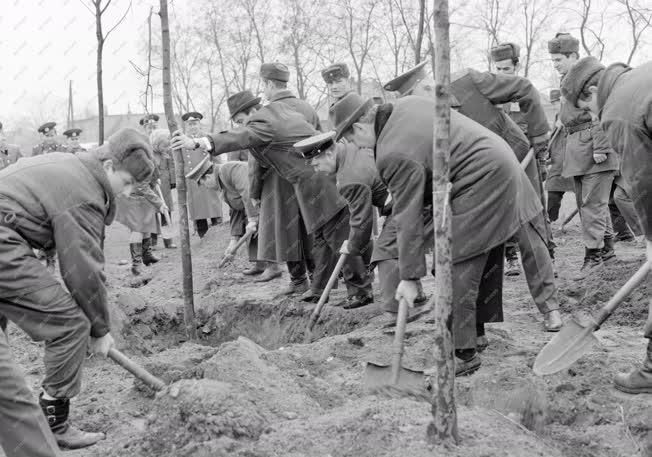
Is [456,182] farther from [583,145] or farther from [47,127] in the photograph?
[47,127]

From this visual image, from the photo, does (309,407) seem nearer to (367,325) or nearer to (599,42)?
(367,325)

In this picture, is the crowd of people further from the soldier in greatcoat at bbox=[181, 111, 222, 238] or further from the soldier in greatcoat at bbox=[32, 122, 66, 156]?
the soldier in greatcoat at bbox=[32, 122, 66, 156]

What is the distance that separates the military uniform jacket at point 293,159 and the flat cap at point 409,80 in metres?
1.52

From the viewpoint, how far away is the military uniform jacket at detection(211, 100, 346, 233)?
6582mm

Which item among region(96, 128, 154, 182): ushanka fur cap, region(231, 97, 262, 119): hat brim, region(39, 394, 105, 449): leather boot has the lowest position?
region(39, 394, 105, 449): leather boot

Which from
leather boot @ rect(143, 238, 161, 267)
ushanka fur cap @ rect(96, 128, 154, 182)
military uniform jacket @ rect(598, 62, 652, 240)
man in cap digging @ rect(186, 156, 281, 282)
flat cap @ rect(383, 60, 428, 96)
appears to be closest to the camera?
military uniform jacket @ rect(598, 62, 652, 240)

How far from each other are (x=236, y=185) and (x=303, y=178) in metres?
2.20

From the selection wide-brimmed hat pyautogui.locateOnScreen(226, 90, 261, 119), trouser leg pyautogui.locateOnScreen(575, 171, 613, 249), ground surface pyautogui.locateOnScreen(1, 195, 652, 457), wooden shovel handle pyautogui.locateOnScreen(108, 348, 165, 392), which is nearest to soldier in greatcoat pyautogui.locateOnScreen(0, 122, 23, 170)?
wide-brimmed hat pyautogui.locateOnScreen(226, 90, 261, 119)

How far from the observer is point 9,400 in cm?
284

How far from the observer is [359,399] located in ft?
12.8

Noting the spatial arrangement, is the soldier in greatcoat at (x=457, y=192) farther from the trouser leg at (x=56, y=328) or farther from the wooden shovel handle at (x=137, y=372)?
the trouser leg at (x=56, y=328)

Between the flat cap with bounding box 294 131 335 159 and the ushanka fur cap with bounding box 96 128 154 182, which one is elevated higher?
the ushanka fur cap with bounding box 96 128 154 182

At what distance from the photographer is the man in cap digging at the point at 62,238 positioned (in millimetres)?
3307

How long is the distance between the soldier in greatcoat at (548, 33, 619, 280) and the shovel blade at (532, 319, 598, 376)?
8.46ft
